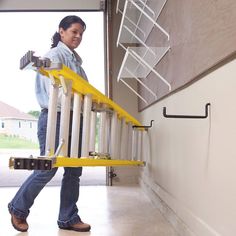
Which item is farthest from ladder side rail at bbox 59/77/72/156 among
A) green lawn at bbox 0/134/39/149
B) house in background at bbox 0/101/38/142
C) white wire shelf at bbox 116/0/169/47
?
green lawn at bbox 0/134/39/149

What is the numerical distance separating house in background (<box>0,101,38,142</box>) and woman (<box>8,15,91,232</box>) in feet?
6.42

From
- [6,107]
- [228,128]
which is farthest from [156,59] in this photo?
[6,107]

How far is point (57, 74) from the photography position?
1455 mm

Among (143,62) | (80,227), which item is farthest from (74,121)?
(143,62)

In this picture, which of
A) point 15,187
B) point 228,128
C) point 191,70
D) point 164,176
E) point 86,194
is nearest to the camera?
point 228,128

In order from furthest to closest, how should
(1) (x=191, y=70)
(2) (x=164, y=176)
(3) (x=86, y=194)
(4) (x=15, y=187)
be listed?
1. (4) (x=15, y=187)
2. (3) (x=86, y=194)
3. (2) (x=164, y=176)
4. (1) (x=191, y=70)

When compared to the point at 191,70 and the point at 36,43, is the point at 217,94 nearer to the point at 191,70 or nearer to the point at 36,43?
the point at 191,70

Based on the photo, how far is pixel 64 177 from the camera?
2.04 metres

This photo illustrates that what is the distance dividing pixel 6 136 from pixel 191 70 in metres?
3.00

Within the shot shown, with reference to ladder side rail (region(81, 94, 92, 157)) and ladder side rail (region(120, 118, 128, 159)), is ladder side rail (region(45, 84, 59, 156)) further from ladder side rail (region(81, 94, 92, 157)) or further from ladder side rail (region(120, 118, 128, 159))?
ladder side rail (region(120, 118, 128, 159))

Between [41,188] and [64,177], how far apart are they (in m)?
0.17

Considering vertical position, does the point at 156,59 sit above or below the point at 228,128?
above

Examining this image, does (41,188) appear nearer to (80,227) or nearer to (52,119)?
(80,227)

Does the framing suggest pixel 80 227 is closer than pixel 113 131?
Yes
